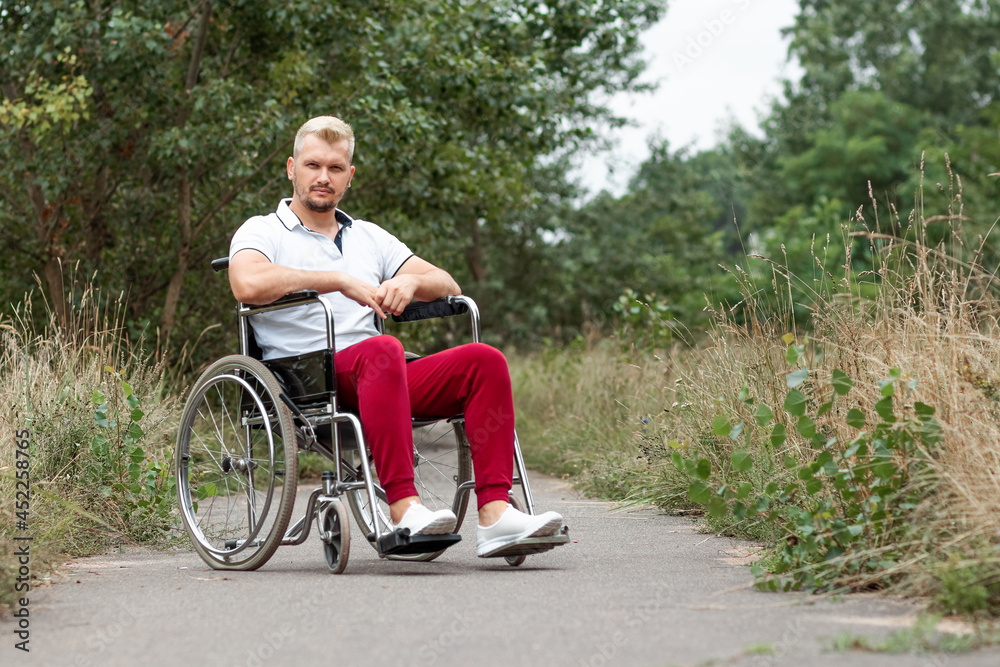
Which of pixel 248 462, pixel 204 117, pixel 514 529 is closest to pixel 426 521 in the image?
pixel 514 529

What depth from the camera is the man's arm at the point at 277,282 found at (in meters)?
3.56

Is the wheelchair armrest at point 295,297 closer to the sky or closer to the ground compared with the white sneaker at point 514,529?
closer to the sky

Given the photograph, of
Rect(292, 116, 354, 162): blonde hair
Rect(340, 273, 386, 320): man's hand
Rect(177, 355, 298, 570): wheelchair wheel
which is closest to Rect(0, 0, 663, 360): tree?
Rect(292, 116, 354, 162): blonde hair

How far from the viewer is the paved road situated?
90.9 inches

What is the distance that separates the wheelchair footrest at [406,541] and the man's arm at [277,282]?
792mm

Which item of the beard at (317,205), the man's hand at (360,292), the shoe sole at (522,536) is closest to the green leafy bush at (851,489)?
the shoe sole at (522,536)

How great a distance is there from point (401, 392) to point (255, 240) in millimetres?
806

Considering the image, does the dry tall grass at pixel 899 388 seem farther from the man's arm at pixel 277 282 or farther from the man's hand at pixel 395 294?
the man's arm at pixel 277 282

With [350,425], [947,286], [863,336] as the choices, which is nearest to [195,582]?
[350,425]

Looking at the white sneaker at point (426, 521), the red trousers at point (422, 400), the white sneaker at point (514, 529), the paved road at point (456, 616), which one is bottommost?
the paved road at point (456, 616)

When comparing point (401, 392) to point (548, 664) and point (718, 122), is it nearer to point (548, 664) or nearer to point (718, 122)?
point (548, 664)

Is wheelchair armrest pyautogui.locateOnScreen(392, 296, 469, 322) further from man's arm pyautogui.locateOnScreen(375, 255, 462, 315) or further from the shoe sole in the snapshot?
the shoe sole

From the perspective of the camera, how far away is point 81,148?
7965 millimetres

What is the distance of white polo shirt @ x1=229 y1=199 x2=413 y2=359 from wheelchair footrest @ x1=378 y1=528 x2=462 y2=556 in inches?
28.6
